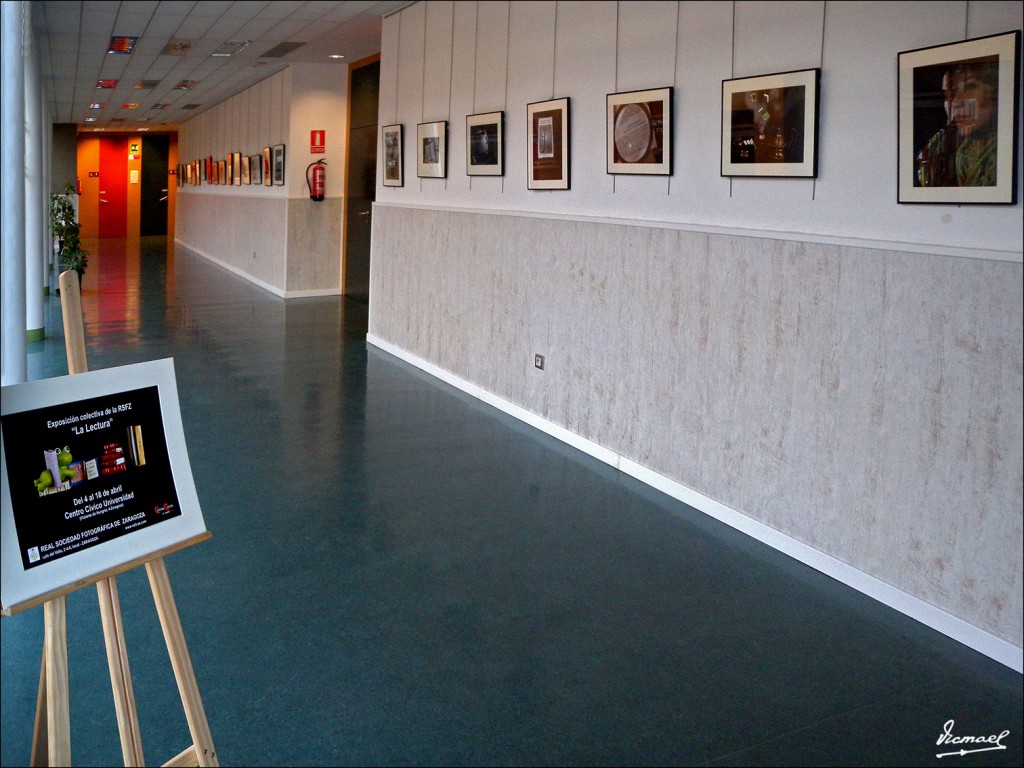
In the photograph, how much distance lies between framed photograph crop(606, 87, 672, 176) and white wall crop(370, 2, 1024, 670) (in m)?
0.09

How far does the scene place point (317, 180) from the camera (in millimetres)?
15047

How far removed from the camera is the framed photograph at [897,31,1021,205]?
368 centimetres

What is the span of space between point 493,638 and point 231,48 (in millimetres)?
11109

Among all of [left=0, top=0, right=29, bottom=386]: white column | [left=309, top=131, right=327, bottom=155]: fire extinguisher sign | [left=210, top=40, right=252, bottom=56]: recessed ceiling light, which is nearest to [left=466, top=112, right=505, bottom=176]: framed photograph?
[left=0, top=0, right=29, bottom=386]: white column

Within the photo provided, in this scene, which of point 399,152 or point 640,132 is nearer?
point 640,132

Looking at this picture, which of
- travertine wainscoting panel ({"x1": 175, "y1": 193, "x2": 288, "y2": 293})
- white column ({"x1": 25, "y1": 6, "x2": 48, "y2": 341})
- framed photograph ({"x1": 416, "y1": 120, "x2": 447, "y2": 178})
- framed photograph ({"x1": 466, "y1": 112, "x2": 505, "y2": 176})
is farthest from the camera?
travertine wainscoting panel ({"x1": 175, "y1": 193, "x2": 288, "y2": 293})

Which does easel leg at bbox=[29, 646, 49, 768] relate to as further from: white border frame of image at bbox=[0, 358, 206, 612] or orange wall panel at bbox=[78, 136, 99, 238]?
orange wall panel at bbox=[78, 136, 99, 238]

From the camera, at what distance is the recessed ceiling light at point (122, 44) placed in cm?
1188

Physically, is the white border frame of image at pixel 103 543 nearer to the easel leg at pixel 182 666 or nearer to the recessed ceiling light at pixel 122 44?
the easel leg at pixel 182 666

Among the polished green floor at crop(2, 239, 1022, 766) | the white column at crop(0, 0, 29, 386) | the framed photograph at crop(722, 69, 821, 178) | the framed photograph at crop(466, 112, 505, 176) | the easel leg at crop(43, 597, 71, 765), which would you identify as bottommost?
the polished green floor at crop(2, 239, 1022, 766)

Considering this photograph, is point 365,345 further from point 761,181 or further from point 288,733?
point 288,733

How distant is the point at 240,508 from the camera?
529 cm

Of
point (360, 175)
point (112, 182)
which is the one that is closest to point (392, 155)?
point (360, 175)

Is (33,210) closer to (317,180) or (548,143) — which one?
(317,180)
